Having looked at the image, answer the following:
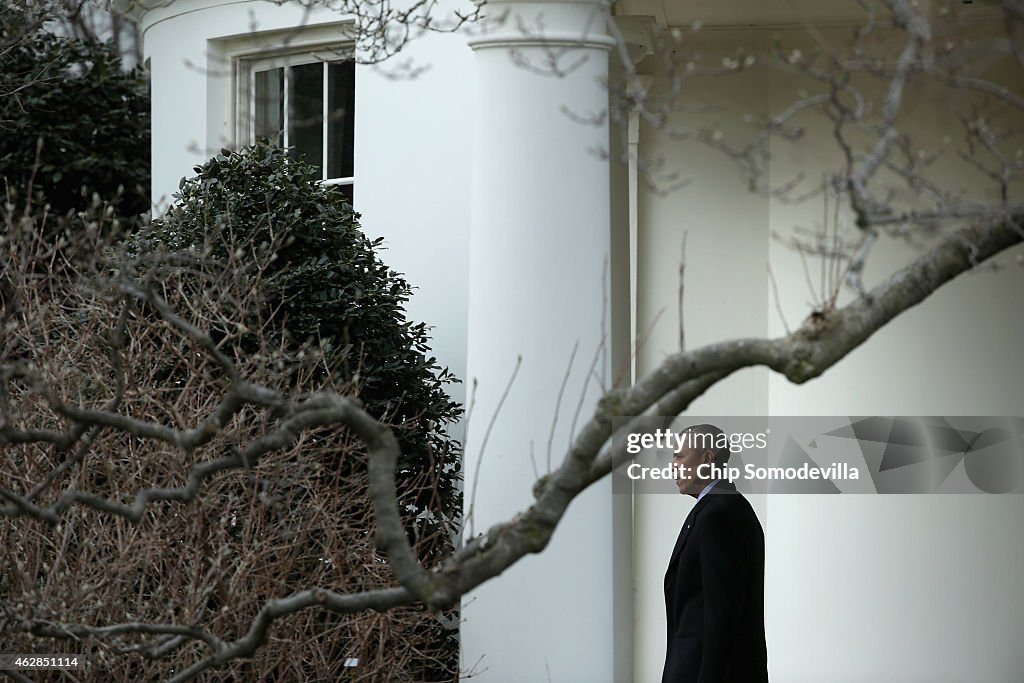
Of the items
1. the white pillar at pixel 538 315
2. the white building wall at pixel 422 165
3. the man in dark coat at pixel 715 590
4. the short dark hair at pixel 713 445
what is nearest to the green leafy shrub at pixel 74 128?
the white building wall at pixel 422 165

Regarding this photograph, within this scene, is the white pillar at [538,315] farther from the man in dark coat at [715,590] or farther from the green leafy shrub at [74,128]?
the green leafy shrub at [74,128]

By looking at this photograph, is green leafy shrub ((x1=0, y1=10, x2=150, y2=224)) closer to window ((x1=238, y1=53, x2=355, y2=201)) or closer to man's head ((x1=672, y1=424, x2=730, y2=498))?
window ((x1=238, y1=53, x2=355, y2=201))

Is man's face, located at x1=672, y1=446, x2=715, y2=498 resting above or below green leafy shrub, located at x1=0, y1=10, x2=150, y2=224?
below

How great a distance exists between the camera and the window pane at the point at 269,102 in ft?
34.6

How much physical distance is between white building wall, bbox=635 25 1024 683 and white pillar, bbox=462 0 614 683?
2027 mm

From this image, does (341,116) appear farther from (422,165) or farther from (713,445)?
(713,445)

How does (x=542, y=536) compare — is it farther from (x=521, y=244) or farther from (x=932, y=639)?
(x=932, y=639)

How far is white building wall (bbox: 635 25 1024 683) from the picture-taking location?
8.33 meters

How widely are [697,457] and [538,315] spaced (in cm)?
128

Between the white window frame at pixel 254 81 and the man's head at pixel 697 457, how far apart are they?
15.6 feet

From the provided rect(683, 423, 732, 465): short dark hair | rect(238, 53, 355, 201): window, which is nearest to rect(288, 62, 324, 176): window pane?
rect(238, 53, 355, 201): window

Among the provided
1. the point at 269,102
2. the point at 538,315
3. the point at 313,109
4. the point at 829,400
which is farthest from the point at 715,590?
the point at 269,102

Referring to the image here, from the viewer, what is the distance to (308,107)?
33.8ft

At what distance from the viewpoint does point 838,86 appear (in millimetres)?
3557
